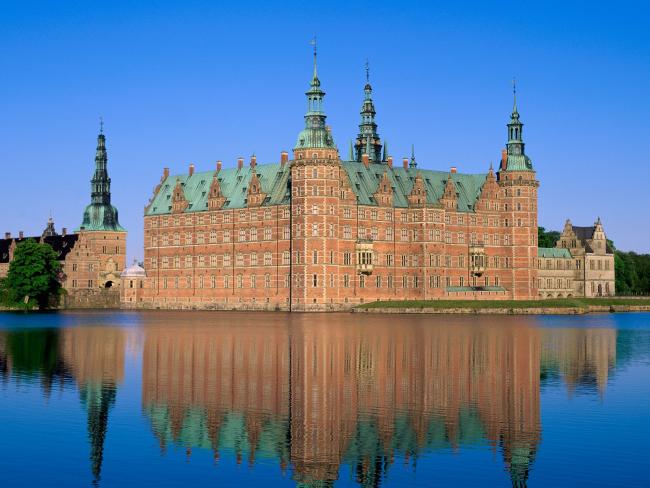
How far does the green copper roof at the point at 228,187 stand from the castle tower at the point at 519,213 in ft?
92.0

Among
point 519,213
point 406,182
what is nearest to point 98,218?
point 406,182

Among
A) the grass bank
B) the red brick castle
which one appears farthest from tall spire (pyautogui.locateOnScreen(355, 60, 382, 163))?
the grass bank

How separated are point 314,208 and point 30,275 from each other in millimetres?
36610

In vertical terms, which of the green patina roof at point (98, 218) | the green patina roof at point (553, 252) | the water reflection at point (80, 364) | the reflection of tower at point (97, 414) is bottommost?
the reflection of tower at point (97, 414)

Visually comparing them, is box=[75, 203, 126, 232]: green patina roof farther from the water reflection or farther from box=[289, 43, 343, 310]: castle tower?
the water reflection

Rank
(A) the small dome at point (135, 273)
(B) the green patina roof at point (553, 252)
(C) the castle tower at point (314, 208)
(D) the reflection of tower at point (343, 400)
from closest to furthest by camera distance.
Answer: (D) the reflection of tower at point (343, 400) < (C) the castle tower at point (314, 208) < (A) the small dome at point (135, 273) < (B) the green patina roof at point (553, 252)

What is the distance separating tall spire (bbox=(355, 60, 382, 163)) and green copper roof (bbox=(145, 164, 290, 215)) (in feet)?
55.6

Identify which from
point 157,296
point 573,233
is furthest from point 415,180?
point 573,233

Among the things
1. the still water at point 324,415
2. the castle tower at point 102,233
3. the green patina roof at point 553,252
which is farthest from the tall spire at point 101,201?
the still water at point 324,415

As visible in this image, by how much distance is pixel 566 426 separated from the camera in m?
29.9

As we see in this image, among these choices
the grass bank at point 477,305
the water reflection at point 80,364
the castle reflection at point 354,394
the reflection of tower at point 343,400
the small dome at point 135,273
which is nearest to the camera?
the reflection of tower at point 343,400

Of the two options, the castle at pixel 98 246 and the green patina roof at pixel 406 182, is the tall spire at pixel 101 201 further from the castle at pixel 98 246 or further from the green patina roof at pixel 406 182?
the green patina roof at pixel 406 182

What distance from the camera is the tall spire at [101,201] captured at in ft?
493

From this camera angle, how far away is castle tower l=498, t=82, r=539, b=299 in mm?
133625
